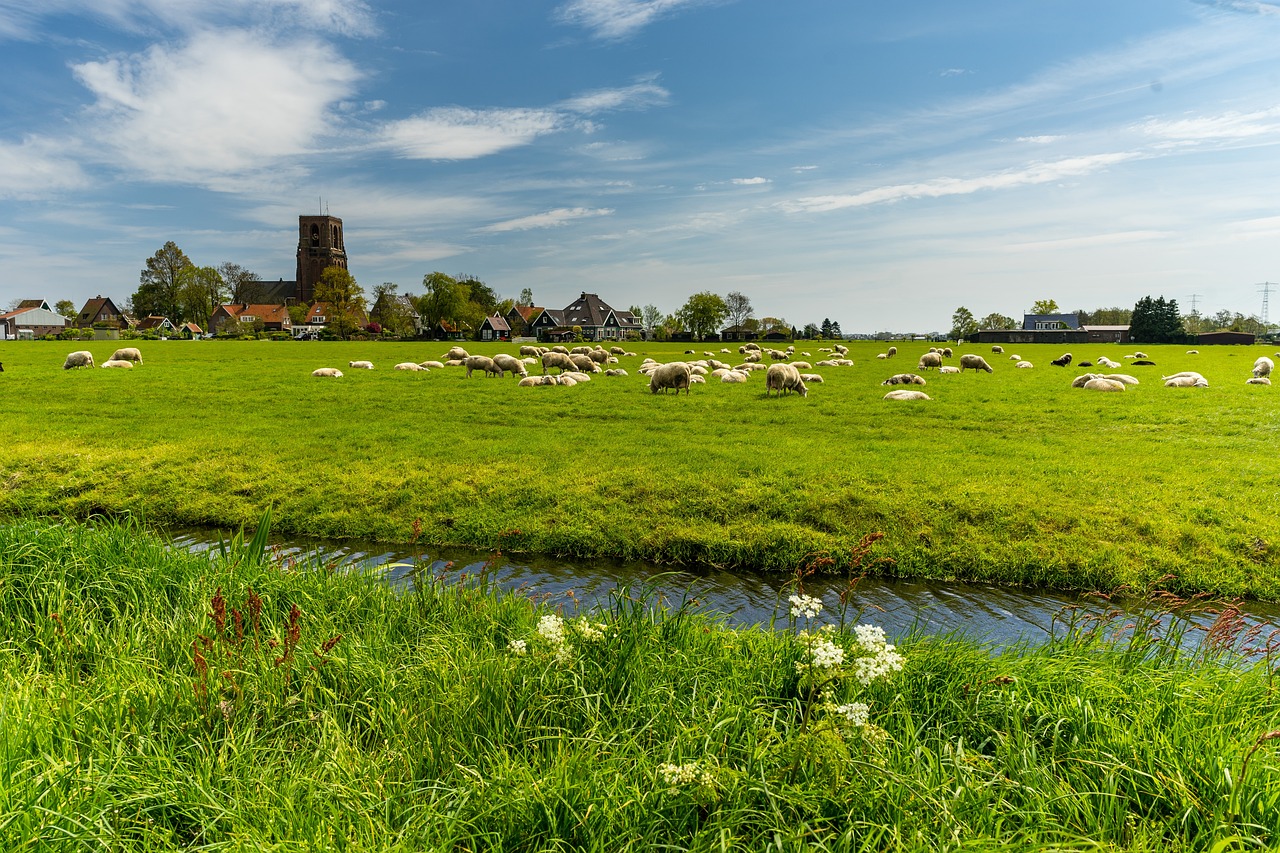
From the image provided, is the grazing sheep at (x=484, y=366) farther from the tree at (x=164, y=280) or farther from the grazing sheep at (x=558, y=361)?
the tree at (x=164, y=280)

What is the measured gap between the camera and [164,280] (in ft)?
392

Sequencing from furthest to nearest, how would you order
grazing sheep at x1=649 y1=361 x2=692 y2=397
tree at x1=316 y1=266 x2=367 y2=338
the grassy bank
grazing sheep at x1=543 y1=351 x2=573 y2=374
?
tree at x1=316 y1=266 x2=367 y2=338, grazing sheep at x1=543 y1=351 x2=573 y2=374, grazing sheep at x1=649 y1=361 x2=692 y2=397, the grassy bank

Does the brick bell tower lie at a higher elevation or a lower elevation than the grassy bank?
higher

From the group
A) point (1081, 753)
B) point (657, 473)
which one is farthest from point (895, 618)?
point (657, 473)

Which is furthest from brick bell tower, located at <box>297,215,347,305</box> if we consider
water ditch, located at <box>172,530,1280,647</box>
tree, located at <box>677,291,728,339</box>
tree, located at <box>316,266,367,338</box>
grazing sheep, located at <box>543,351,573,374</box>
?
water ditch, located at <box>172,530,1280,647</box>

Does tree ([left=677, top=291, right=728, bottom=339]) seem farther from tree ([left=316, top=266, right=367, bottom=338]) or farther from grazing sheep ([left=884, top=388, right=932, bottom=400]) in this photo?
grazing sheep ([left=884, top=388, right=932, bottom=400])

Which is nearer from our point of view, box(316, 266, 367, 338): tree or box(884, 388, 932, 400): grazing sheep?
box(884, 388, 932, 400): grazing sheep

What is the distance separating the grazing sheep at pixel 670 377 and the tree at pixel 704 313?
10772cm

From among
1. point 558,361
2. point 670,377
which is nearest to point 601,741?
point 670,377

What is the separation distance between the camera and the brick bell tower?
6599 inches

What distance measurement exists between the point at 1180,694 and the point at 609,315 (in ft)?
457

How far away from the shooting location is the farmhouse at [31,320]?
13475 centimetres

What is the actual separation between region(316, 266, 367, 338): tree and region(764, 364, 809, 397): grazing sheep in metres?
91.8

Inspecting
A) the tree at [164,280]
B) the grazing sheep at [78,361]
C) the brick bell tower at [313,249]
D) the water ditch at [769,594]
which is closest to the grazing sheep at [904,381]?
the water ditch at [769,594]
